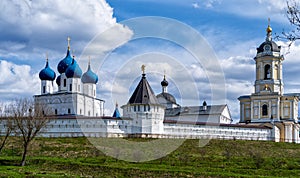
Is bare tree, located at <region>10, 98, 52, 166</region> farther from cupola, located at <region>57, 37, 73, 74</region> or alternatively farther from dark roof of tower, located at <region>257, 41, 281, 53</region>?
dark roof of tower, located at <region>257, 41, 281, 53</region>

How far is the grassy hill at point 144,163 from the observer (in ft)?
79.8

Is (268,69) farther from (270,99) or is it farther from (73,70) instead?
(73,70)

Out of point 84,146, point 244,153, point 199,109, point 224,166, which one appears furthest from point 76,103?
point 224,166

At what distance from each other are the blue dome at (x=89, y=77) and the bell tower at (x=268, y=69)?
64.2 feet

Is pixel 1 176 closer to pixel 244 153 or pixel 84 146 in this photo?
pixel 84 146

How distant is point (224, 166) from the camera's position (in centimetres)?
2708

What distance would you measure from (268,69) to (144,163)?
32.3 meters

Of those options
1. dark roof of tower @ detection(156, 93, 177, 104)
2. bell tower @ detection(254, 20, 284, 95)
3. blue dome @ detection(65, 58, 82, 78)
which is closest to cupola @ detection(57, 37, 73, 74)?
blue dome @ detection(65, 58, 82, 78)

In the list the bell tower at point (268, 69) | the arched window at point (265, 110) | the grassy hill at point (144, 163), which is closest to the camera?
the grassy hill at point (144, 163)

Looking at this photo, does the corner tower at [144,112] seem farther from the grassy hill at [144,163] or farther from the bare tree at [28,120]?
the bare tree at [28,120]

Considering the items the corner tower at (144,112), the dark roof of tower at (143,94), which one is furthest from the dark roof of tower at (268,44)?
the corner tower at (144,112)

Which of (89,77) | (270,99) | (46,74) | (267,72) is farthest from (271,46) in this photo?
(46,74)

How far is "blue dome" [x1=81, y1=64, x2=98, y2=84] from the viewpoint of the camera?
56.6m

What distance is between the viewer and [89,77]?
56.8 m
